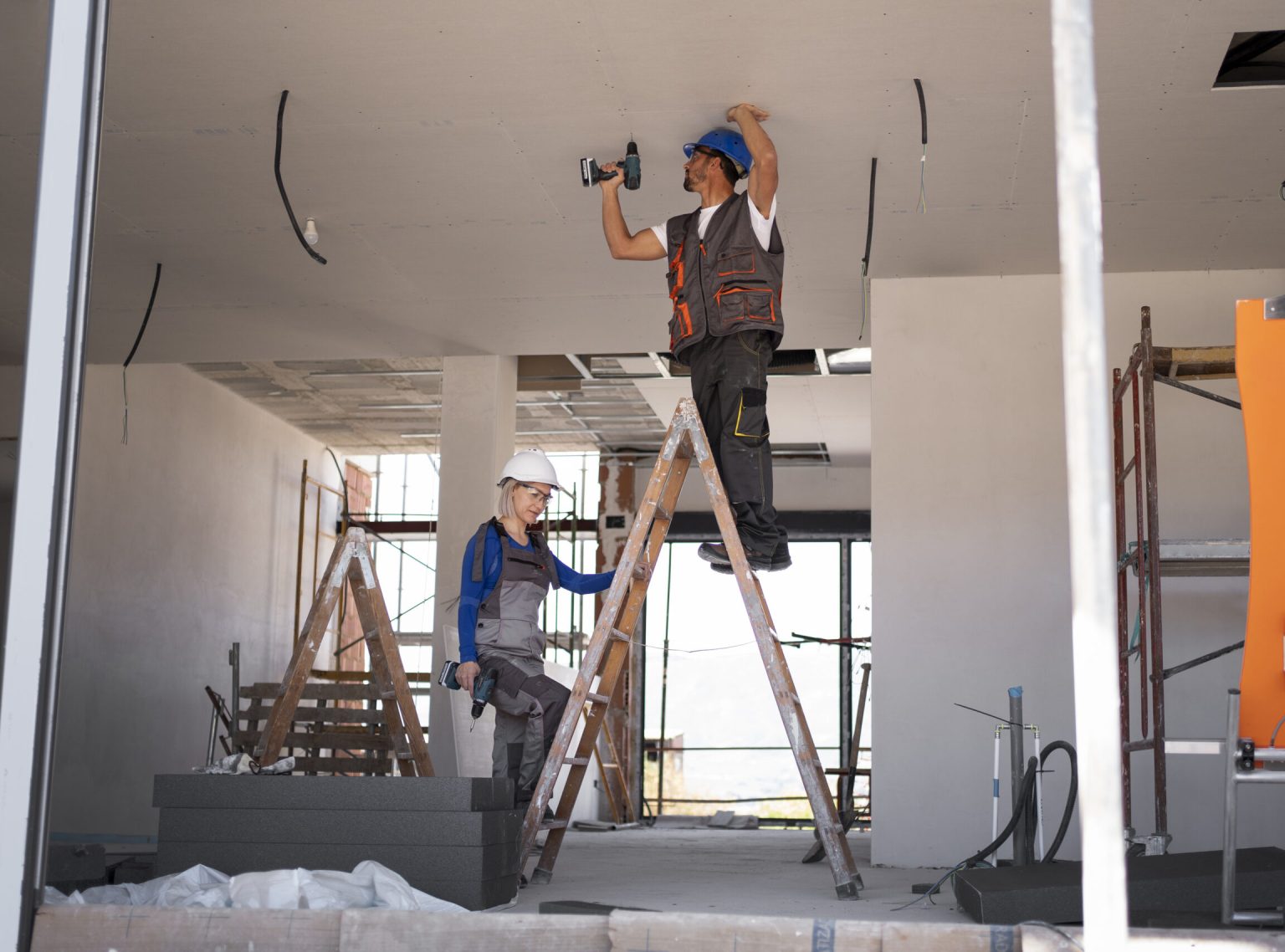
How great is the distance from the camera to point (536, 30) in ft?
13.0

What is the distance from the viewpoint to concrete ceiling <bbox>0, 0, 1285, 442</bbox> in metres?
3.95

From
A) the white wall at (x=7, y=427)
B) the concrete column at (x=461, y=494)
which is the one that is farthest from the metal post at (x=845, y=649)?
the white wall at (x=7, y=427)

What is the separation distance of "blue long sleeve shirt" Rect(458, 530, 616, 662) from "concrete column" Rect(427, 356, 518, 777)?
2.35m

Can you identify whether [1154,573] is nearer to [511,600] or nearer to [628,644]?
[628,644]

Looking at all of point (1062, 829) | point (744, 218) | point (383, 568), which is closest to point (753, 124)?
point (744, 218)

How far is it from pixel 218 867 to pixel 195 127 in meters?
2.68

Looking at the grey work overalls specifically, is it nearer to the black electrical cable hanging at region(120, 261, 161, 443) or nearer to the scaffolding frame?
the scaffolding frame

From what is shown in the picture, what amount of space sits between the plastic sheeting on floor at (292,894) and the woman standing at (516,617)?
1.48 m

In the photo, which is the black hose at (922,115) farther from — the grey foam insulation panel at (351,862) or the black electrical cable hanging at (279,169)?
the grey foam insulation panel at (351,862)

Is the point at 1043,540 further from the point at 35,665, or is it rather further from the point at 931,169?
the point at 35,665

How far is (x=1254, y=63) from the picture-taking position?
427 centimetres

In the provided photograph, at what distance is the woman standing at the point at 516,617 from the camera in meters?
4.45

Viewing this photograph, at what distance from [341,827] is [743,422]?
1684 millimetres

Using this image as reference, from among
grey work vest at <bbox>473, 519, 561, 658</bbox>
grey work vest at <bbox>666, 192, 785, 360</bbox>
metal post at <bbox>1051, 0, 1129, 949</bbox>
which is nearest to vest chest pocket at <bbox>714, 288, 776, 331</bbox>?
grey work vest at <bbox>666, 192, 785, 360</bbox>
